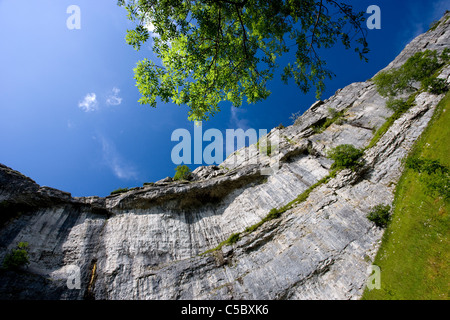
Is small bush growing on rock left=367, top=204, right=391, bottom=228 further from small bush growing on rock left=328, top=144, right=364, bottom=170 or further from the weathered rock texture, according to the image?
small bush growing on rock left=328, top=144, right=364, bottom=170

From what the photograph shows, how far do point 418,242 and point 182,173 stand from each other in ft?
100

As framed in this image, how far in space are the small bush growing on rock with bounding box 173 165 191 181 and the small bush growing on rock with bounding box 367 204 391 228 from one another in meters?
25.3

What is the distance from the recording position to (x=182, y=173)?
35.4m

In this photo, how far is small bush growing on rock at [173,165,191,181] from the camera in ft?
112

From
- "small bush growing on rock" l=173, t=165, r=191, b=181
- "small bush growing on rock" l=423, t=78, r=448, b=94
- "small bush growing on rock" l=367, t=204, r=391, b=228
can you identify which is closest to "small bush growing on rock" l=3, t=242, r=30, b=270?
"small bush growing on rock" l=173, t=165, r=191, b=181

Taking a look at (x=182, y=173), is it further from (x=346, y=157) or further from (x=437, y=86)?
(x=437, y=86)

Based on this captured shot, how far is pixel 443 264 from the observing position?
476 inches

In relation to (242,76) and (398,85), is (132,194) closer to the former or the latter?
(242,76)

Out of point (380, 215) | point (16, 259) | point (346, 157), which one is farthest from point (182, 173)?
point (380, 215)

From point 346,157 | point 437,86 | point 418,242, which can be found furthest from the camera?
point 437,86

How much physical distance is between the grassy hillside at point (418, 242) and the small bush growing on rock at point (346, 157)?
4.74 metres
